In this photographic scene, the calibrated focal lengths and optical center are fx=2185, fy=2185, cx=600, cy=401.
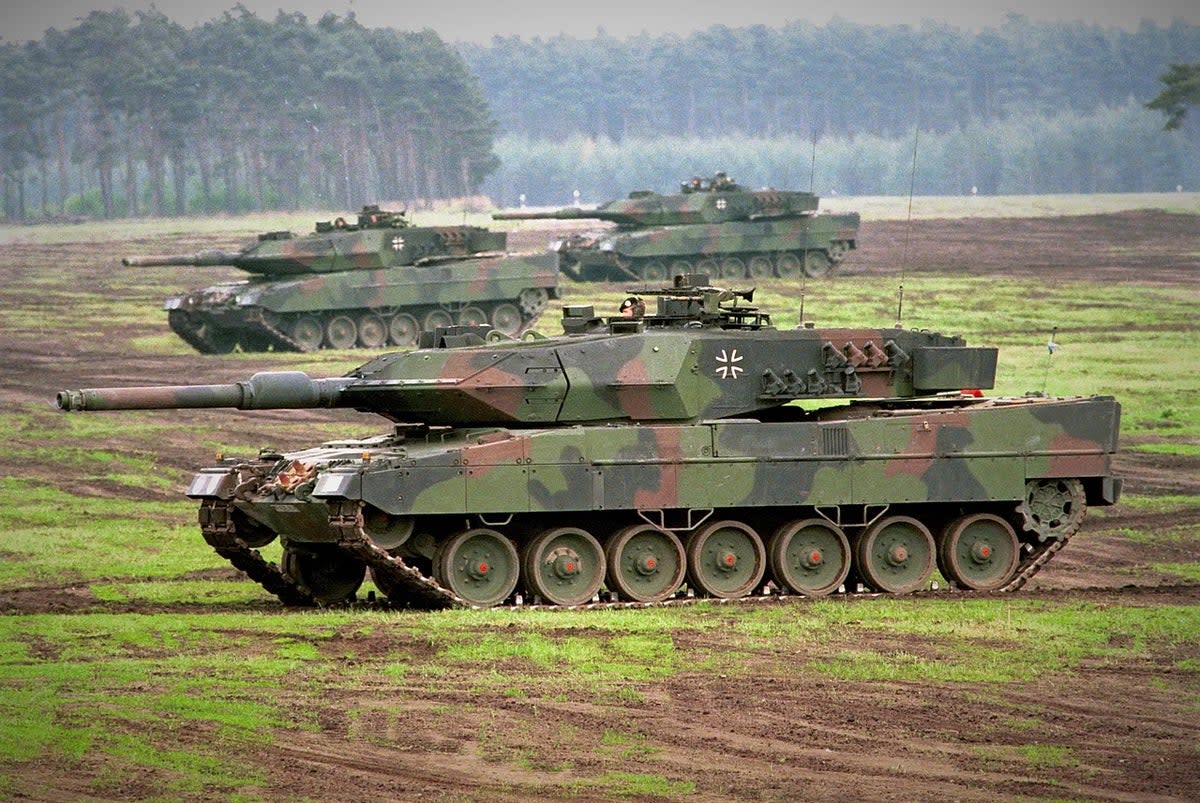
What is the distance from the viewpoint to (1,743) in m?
14.9

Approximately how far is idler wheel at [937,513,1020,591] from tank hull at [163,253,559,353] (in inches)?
1008

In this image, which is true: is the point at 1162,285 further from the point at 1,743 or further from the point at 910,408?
the point at 1,743

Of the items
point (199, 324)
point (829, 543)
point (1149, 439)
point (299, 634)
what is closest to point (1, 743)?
point (299, 634)

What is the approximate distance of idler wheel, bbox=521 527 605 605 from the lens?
72.2 ft

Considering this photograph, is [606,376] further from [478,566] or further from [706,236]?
[706,236]

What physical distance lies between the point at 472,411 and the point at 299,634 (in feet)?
12.0

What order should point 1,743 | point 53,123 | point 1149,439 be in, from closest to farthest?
1. point 1,743
2. point 1149,439
3. point 53,123

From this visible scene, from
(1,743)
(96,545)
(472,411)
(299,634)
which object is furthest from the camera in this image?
(96,545)

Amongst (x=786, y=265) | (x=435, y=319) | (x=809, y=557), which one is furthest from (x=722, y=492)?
(x=786, y=265)

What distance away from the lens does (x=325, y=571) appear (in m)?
23.2

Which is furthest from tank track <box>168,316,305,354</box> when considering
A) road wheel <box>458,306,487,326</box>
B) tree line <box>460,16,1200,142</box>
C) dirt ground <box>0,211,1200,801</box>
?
tree line <box>460,16,1200,142</box>

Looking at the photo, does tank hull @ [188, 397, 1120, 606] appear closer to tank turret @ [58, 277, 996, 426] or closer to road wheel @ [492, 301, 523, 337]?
tank turret @ [58, 277, 996, 426]

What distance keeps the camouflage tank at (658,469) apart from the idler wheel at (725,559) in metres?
0.02

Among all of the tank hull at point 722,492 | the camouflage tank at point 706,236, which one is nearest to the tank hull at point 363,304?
the camouflage tank at point 706,236
